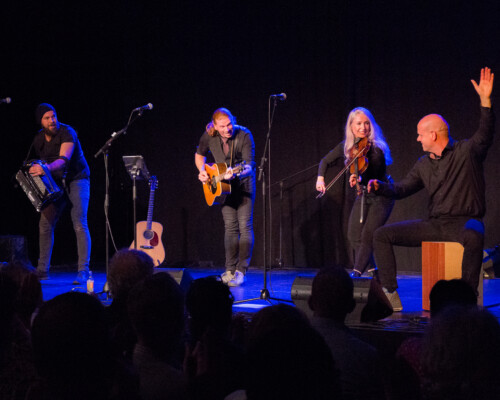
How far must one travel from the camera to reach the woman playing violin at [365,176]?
18.7ft

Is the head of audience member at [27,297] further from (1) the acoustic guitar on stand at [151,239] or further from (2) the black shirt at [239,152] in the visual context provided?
(1) the acoustic guitar on stand at [151,239]

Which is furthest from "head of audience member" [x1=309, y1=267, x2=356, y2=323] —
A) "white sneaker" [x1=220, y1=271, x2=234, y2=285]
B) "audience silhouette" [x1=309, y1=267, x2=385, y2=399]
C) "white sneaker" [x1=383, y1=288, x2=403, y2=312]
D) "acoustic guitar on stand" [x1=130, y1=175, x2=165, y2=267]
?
"acoustic guitar on stand" [x1=130, y1=175, x2=165, y2=267]

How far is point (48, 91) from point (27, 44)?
0.70 metres

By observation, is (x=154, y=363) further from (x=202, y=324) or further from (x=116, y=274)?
(x=116, y=274)

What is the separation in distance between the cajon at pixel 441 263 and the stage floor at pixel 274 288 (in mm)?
229

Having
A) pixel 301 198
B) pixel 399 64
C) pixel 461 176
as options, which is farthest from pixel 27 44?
pixel 461 176

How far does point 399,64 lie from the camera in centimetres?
777

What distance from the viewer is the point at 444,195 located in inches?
198

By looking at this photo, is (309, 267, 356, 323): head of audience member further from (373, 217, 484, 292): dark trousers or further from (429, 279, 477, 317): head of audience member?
(373, 217, 484, 292): dark trousers

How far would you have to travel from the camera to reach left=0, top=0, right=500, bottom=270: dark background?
7578 mm

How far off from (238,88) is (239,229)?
269 centimetres

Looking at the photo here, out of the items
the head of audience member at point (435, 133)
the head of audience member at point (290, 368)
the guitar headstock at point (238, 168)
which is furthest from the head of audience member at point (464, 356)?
the guitar headstock at point (238, 168)

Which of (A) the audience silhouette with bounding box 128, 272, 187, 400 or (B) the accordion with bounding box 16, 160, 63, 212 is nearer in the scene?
(A) the audience silhouette with bounding box 128, 272, 187, 400

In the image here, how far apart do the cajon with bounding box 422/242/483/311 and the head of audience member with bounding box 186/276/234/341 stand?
2.90m
